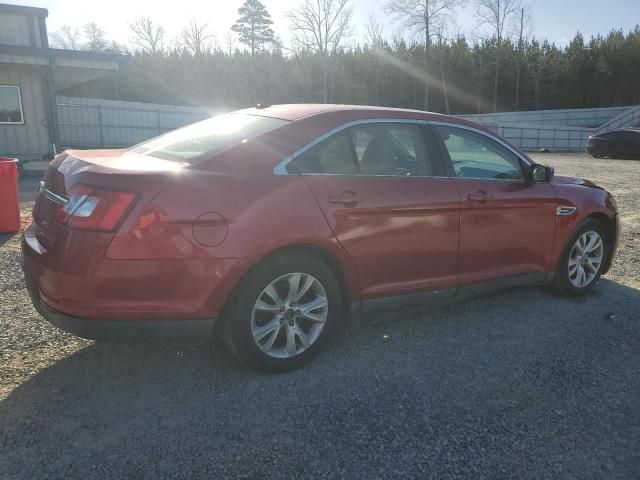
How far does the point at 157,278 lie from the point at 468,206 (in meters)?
2.21

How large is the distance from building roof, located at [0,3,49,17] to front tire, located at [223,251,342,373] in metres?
14.3

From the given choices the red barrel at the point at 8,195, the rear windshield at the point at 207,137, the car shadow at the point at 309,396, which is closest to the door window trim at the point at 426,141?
the rear windshield at the point at 207,137

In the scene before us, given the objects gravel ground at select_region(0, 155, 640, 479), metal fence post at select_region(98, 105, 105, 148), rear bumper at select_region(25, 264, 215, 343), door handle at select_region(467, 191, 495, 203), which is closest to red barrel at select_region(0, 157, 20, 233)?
gravel ground at select_region(0, 155, 640, 479)

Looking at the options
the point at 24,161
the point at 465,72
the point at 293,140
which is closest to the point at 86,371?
the point at 293,140

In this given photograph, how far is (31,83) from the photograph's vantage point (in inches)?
557

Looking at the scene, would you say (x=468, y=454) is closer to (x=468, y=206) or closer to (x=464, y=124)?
(x=468, y=206)

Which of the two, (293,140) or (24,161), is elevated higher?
(293,140)

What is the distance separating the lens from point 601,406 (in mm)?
2943

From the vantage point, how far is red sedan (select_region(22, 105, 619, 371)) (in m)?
2.69

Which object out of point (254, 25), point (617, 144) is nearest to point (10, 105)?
point (617, 144)

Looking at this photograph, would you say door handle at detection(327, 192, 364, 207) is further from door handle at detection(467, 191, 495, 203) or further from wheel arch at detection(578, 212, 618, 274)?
wheel arch at detection(578, 212, 618, 274)

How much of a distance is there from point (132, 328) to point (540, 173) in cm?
330

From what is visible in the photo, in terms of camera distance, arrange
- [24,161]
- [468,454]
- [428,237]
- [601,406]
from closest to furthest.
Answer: [468,454]
[601,406]
[428,237]
[24,161]

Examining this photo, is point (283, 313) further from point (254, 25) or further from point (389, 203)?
point (254, 25)
